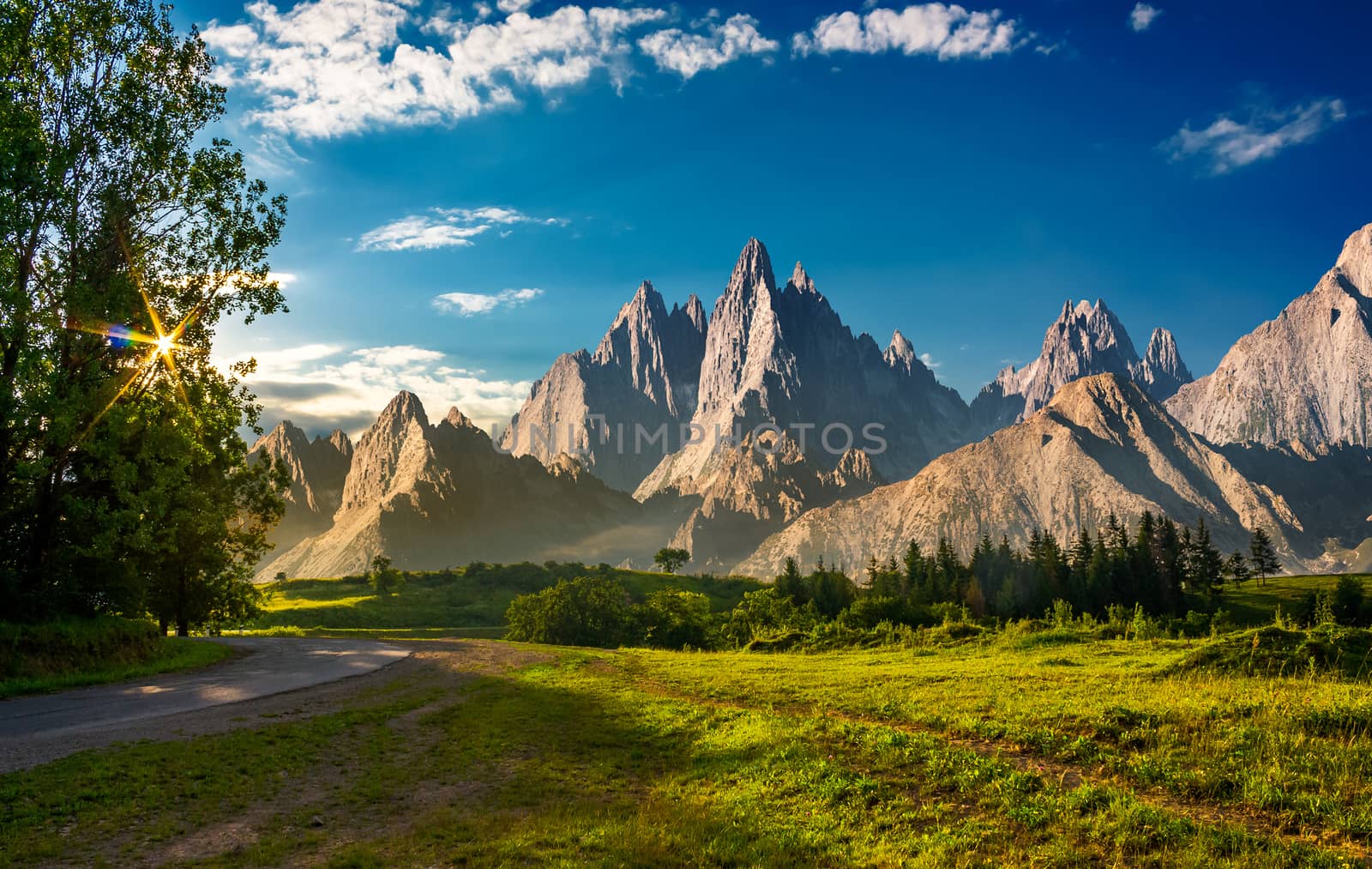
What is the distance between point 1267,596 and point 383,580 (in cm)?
18204

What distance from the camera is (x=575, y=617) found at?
77.3 m

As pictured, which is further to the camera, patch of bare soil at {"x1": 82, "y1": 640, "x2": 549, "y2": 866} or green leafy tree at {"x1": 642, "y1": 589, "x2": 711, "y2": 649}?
green leafy tree at {"x1": 642, "y1": 589, "x2": 711, "y2": 649}

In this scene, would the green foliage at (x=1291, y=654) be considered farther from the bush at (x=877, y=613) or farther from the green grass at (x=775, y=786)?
the bush at (x=877, y=613)

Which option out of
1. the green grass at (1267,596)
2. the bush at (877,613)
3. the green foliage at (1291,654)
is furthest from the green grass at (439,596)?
the green grass at (1267,596)

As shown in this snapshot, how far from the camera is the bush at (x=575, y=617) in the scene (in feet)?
248

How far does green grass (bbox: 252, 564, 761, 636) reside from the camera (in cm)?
12431

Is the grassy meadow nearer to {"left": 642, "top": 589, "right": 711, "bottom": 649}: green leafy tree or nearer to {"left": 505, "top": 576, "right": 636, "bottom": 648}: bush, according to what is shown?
{"left": 642, "top": 589, "right": 711, "bottom": 649}: green leafy tree

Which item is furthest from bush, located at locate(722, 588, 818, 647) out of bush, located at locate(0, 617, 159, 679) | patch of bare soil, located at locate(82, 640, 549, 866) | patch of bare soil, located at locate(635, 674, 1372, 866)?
patch of bare soil, located at locate(635, 674, 1372, 866)

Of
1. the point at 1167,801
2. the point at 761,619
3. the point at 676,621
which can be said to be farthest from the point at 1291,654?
the point at 676,621

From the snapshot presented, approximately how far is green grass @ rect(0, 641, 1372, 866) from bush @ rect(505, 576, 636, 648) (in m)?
55.3

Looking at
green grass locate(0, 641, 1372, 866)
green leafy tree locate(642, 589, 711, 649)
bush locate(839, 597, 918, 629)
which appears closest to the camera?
green grass locate(0, 641, 1372, 866)

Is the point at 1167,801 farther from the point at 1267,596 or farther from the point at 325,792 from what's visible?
the point at 1267,596

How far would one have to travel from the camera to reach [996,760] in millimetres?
13398

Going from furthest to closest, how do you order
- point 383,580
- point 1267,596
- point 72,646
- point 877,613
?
point 383,580, point 1267,596, point 877,613, point 72,646
